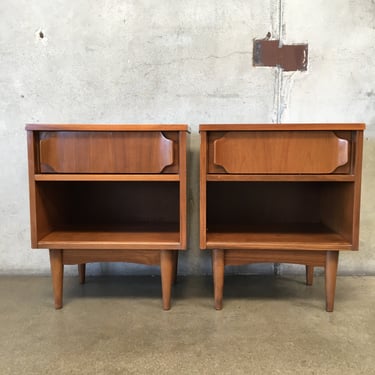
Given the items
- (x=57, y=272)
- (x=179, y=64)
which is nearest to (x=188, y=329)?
(x=57, y=272)

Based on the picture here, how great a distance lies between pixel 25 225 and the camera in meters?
1.61

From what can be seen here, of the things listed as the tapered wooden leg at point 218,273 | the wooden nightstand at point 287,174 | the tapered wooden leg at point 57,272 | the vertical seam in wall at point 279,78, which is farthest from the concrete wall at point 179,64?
the tapered wooden leg at point 57,272

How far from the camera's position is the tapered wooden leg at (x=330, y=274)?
120 cm

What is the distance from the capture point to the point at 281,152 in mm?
1148

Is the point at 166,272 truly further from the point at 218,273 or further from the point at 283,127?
the point at 283,127

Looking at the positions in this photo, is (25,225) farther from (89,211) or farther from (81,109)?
(81,109)

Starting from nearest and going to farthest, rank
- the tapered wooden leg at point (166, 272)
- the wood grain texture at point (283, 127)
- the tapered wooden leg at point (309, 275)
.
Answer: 1. the wood grain texture at point (283, 127)
2. the tapered wooden leg at point (166, 272)
3. the tapered wooden leg at point (309, 275)

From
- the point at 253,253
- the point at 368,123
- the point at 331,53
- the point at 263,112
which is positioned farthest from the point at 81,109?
the point at 368,123

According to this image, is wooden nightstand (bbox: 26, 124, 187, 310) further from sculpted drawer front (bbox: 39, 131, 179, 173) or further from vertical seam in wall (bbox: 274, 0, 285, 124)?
vertical seam in wall (bbox: 274, 0, 285, 124)

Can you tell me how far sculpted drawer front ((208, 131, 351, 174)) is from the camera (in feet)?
3.73

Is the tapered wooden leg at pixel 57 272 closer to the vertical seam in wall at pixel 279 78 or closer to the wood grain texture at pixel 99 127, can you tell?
the wood grain texture at pixel 99 127

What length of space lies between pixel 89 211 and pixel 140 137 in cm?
59

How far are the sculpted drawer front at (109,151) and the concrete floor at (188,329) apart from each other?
0.52 m

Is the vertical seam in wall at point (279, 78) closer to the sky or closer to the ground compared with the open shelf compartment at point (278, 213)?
closer to the sky
